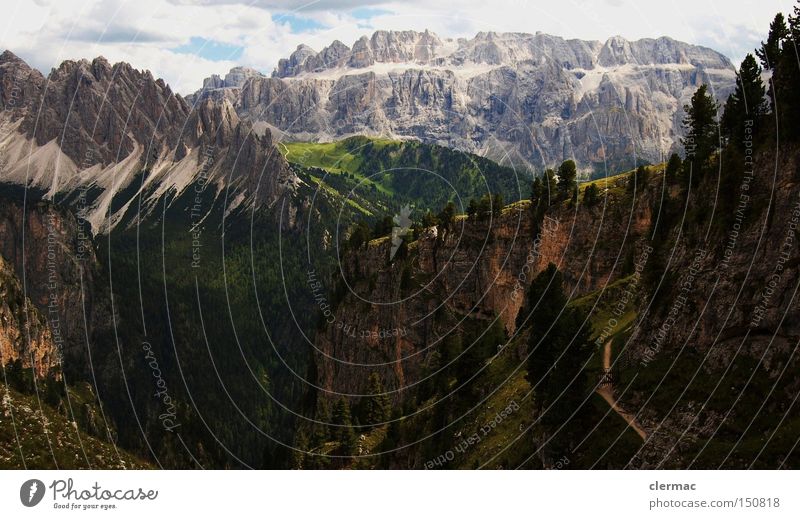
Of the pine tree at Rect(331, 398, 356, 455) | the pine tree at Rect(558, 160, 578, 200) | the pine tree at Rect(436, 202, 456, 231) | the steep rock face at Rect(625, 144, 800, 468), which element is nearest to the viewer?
the steep rock face at Rect(625, 144, 800, 468)

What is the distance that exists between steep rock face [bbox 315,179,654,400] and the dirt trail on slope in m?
40.3

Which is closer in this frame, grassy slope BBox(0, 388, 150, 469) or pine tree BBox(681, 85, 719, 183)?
grassy slope BBox(0, 388, 150, 469)

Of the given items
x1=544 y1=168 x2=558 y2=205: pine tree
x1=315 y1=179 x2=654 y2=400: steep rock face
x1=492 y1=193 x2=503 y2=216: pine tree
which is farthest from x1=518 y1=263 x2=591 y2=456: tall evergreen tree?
x1=492 y1=193 x2=503 y2=216: pine tree

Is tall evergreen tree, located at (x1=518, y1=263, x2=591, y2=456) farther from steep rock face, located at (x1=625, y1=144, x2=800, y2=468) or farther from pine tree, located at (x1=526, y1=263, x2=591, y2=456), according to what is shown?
steep rock face, located at (x1=625, y1=144, x2=800, y2=468)

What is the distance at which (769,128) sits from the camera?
246 ft

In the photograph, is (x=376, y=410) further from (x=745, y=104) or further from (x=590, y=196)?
(x=745, y=104)

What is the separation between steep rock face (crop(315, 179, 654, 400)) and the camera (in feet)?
428

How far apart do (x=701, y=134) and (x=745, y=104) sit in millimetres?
18032

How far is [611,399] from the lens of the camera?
7212 centimetres

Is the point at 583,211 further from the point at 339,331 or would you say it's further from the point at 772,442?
the point at 772,442

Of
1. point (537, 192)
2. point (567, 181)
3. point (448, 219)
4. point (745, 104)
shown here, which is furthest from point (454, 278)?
point (745, 104)

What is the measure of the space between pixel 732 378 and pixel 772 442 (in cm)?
788

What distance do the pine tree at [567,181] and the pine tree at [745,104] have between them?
153 feet

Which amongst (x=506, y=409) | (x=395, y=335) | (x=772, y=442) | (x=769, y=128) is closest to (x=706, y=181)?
(x=769, y=128)
